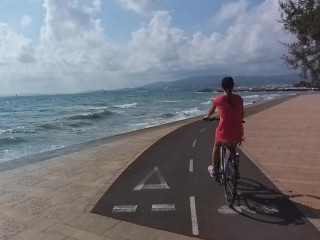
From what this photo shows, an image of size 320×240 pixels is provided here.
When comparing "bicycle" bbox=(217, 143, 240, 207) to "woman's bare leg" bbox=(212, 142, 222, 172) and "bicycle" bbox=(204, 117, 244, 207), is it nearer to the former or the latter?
"bicycle" bbox=(204, 117, 244, 207)

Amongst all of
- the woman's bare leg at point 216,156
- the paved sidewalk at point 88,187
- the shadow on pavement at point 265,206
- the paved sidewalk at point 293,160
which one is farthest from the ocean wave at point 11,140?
the shadow on pavement at point 265,206

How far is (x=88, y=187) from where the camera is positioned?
855 cm

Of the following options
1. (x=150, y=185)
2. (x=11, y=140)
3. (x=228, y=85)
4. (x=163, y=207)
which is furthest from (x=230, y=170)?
(x=11, y=140)

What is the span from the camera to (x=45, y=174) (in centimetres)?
1034

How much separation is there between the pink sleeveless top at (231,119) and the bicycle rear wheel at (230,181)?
1.33 feet

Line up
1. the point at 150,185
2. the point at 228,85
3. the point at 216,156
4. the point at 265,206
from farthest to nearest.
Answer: the point at 150,185 → the point at 216,156 → the point at 228,85 → the point at 265,206

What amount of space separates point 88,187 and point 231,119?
3623 millimetres

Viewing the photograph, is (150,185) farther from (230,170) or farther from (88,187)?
(230,170)

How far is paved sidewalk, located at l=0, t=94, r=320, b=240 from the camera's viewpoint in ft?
19.1

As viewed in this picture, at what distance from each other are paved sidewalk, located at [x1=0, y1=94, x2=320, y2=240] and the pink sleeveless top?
1.55 m

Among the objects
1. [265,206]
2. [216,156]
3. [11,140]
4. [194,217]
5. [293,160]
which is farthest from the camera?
[11,140]

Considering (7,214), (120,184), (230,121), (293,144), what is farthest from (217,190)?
(293,144)

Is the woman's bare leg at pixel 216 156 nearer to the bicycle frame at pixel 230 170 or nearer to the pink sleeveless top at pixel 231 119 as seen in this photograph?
the bicycle frame at pixel 230 170

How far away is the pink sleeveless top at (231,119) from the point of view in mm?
6770
